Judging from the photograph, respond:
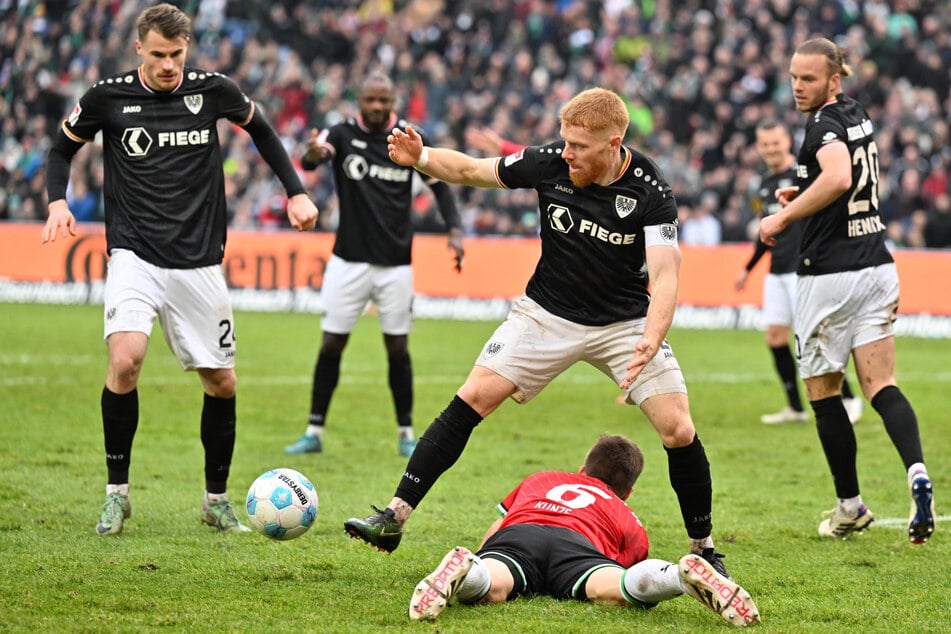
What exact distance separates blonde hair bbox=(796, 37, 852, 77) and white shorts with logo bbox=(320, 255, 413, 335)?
3.98 meters

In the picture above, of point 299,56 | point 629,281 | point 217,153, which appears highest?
point 299,56

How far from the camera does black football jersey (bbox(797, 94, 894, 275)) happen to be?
681cm

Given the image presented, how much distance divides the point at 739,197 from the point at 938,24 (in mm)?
6190

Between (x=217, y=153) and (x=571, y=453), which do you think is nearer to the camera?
(x=217, y=153)

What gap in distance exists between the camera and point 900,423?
6.71 m

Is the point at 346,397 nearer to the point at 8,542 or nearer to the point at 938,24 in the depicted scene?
the point at 8,542

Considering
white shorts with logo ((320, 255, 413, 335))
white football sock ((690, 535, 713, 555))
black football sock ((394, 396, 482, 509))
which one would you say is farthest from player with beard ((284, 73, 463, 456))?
white football sock ((690, 535, 713, 555))

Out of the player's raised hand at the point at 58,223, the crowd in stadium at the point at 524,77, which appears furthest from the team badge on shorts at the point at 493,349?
the crowd in stadium at the point at 524,77

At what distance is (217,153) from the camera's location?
7117 mm

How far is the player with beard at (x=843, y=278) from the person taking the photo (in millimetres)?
6801

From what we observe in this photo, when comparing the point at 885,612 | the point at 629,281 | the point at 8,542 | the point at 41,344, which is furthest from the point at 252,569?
the point at 41,344

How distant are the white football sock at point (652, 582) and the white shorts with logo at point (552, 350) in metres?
0.85

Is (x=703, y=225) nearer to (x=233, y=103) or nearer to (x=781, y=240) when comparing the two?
(x=781, y=240)

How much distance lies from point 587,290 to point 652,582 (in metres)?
1.41
